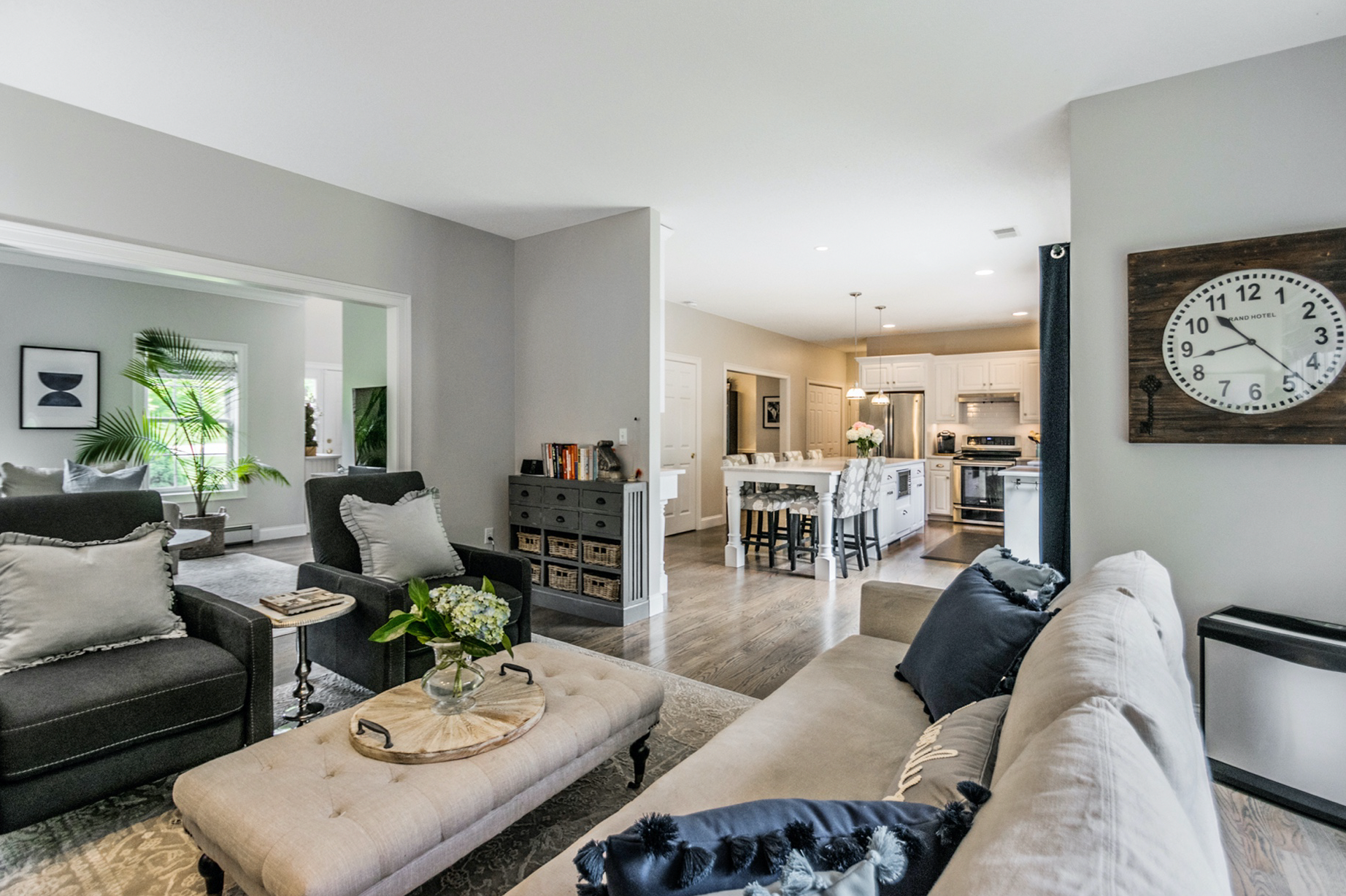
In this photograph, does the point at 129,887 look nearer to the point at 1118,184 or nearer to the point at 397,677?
the point at 397,677

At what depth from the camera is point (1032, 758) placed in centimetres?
73

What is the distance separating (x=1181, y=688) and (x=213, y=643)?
9.52 feet

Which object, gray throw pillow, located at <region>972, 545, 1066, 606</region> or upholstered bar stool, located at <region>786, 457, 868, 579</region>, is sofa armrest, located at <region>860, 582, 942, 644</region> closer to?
gray throw pillow, located at <region>972, 545, 1066, 606</region>

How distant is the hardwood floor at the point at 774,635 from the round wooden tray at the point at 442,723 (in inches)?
56.5

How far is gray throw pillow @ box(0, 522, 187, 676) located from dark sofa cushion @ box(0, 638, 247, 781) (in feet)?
0.17

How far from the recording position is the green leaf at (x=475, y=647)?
1.81m

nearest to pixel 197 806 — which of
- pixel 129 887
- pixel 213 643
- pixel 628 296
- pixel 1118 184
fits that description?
pixel 129 887

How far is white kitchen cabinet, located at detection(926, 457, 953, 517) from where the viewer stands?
916 centimetres

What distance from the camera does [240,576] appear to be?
535 cm

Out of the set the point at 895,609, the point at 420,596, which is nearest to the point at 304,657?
the point at 420,596

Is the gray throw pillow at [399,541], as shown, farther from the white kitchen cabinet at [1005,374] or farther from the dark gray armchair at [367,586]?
the white kitchen cabinet at [1005,374]

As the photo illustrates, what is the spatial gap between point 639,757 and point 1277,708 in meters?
2.16

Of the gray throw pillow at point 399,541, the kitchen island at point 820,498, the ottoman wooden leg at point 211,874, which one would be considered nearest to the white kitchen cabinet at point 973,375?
the kitchen island at point 820,498

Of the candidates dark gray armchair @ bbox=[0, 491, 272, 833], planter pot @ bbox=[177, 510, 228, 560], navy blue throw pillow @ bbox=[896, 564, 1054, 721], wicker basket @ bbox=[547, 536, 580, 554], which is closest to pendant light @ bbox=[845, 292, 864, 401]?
wicker basket @ bbox=[547, 536, 580, 554]
